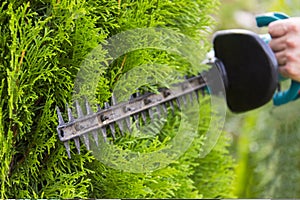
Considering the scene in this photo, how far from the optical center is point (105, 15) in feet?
2.92

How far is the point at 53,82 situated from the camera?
833 millimetres

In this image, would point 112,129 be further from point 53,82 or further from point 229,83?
point 229,83

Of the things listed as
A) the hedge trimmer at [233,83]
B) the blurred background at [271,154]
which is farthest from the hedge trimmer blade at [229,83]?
the blurred background at [271,154]

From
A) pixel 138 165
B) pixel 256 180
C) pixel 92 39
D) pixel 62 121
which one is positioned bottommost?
pixel 256 180

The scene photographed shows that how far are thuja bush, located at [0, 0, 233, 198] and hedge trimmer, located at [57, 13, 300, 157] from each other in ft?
0.20

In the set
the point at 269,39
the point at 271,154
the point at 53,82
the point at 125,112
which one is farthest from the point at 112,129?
the point at 271,154

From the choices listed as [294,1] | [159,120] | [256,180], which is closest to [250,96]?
[159,120]

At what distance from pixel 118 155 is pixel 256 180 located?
1166 mm

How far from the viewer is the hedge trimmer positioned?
96cm

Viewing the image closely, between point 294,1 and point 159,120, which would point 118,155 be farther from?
point 294,1

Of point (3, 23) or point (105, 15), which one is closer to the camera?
point (3, 23)

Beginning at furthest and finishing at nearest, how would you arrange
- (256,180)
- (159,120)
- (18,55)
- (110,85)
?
1. (256,180)
2. (159,120)
3. (110,85)
4. (18,55)

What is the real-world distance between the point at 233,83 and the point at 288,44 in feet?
0.47

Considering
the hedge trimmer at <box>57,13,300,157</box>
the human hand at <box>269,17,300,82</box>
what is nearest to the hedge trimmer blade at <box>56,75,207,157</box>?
the hedge trimmer at <box>57,13,300,157</box>
